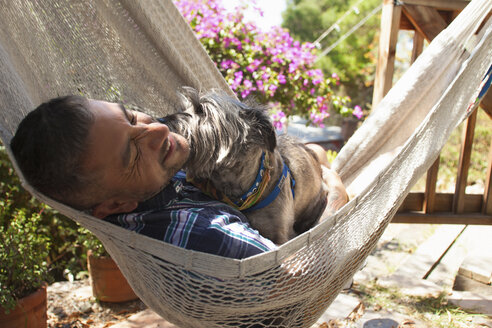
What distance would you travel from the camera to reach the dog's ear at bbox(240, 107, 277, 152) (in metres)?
1.76

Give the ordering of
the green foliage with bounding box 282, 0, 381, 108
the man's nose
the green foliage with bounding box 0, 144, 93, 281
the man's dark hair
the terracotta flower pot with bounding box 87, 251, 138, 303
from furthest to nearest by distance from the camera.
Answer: the green foliage with bounding box 282, 0, 381, 108, the green foliage with bounding box 0, 144, 93, 281, the terracotta flower pot with bounding box 87, 251, 138, 303, the man's nose, the man's dark hair

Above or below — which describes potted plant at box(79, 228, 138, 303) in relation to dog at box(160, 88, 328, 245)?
below

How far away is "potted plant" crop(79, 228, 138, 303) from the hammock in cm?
131

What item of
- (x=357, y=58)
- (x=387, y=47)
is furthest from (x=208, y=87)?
(x=357, y=58)

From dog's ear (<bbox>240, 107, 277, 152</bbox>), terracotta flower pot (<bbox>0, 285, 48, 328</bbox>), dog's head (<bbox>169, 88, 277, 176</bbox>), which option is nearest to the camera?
dog's head (<bbox>169, 88, 277, 176</bbox>)

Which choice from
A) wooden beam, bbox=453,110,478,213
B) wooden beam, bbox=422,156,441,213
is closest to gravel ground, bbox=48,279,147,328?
wooden beam, bbox=422,156,441,213

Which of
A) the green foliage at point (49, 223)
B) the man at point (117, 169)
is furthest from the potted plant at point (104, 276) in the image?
the man at point (117, 169)

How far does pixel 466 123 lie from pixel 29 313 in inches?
119

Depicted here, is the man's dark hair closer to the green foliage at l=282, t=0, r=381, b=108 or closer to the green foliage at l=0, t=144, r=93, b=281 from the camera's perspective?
the green foliage at l=0, t=144, r=93, b=281

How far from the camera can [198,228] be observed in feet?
4.28

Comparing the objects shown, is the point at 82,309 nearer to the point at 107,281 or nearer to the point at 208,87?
the point at 107,281

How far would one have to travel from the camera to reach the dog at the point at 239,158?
166cm

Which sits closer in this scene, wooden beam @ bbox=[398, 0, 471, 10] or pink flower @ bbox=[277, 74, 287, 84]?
wooden beam @ bbox=[398, 0, 471, 10]

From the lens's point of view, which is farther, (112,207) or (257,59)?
(257,59)
